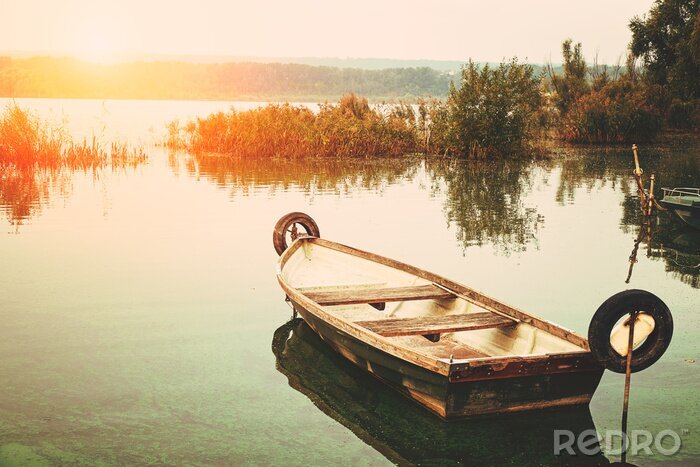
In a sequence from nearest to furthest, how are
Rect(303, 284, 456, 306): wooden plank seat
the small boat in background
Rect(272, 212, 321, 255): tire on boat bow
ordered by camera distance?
Rect(303, 284, 456, 306): wooden plank seat, Rect(272, 212, 321, 255): tire on boat bow, the small boat in background

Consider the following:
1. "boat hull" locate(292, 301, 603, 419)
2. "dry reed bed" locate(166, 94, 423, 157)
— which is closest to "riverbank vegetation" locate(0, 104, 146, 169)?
"dry reed bed" locate(166, 94, 423, 157)

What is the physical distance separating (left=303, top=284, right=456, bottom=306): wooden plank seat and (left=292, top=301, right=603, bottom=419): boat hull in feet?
5.31

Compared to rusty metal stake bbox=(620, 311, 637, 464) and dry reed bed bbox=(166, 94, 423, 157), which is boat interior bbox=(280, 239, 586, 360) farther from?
dry reed bed bbox=(166, 94, 423, 157)

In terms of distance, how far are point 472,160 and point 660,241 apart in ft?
50.0

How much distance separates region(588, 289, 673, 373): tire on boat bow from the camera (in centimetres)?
612

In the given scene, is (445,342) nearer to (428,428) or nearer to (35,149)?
(428,428)

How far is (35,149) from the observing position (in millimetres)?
24562

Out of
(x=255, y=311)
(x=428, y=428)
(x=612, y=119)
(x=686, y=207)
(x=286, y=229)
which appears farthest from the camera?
(x=612, y=119)

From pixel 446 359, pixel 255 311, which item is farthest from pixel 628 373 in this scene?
pixel 255 311

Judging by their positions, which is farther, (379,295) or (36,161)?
(36,161)

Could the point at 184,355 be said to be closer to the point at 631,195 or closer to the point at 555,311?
the point at 555,311

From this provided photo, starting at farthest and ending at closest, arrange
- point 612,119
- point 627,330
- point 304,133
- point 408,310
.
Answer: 1. point 612,119
2. point 304,133
3. point 408,310
4. point 627,330

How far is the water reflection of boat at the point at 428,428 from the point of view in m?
6.04

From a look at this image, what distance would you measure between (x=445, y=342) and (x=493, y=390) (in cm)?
162
